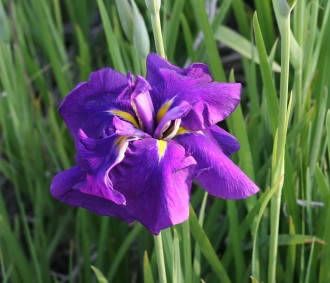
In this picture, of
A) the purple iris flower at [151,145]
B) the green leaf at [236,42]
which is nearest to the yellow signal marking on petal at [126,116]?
the purple iris flower at [151,145]

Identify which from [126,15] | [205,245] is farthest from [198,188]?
[126,15]

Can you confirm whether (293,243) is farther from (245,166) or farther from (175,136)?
(175,136)

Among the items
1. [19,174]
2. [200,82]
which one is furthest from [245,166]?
[19,174]

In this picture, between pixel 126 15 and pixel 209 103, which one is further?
pixel 126 15

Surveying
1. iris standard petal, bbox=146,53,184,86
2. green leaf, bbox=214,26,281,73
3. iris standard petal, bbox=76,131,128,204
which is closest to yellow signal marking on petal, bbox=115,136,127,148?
iris standard petal, bbox=76,131,128,204

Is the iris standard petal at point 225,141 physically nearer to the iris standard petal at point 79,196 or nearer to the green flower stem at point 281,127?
the green flower stem at point 281,127

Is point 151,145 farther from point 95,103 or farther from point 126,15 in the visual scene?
point 126,15

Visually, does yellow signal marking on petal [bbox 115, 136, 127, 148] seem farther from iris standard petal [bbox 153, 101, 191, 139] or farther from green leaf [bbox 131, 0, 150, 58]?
green leaf [bbox 131, 0, 150, 58]
